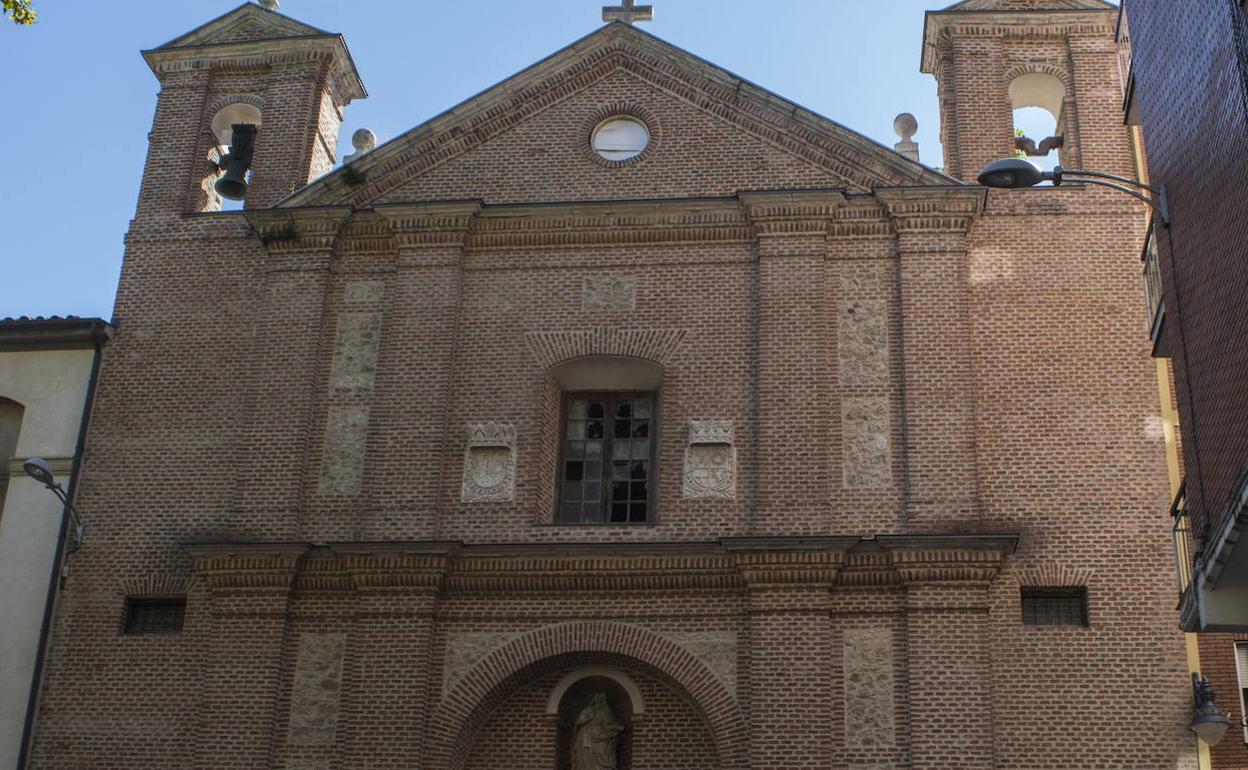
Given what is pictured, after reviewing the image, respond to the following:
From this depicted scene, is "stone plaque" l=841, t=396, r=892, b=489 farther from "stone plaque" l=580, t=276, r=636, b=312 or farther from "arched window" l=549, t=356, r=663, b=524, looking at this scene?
"stone plaque" l=580, t=276, r=636, b=312

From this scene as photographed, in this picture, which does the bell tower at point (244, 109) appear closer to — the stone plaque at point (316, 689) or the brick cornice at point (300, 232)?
the brick cornice at point (300, 232)

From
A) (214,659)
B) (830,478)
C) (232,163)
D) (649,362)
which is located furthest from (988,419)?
(232,163)

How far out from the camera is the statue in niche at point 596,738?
17.2 m

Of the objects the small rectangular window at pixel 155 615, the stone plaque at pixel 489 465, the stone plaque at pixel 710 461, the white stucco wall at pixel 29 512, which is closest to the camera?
the stone plaque at pixel 710 461

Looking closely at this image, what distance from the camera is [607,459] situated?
1880 centimetres

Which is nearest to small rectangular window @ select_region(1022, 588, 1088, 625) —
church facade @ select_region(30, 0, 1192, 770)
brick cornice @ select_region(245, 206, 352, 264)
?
church facade @ select_region(30, 0, 1192, 770)

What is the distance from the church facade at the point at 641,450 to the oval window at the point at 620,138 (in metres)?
0.07

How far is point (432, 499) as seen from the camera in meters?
18.0

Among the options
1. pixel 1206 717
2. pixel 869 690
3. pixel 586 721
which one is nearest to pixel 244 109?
A: pixel 586 721

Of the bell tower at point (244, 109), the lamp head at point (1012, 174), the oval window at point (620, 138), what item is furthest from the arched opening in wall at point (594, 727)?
the bell tower at point (244, 109)

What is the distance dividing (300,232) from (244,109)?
122 inches

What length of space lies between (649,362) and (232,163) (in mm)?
6976

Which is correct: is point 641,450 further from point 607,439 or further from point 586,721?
point 586,721

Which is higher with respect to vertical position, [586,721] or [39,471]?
[39,471]
